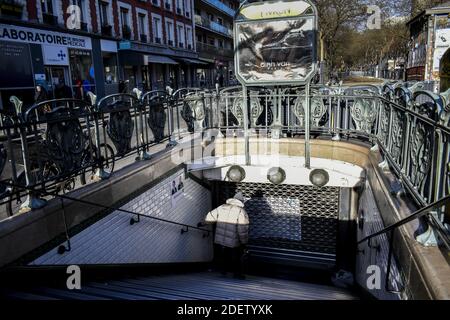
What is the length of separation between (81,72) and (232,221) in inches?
649

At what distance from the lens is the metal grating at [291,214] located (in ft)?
29.7

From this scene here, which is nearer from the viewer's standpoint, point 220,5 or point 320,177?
point 320,177

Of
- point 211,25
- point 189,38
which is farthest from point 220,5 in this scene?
point 189,38

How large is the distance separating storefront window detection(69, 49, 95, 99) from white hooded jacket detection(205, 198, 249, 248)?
46.8 ft

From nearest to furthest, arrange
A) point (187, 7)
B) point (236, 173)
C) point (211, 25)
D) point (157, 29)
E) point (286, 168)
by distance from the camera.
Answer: point (286, 168) < point (236, 173) < point (157, 29) < point (187, 7) < point (211, 25)

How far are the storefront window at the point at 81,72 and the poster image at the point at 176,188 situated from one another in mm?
13680

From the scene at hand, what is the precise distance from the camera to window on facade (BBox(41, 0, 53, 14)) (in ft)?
59.6

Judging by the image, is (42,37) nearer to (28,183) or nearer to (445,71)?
(28,183)

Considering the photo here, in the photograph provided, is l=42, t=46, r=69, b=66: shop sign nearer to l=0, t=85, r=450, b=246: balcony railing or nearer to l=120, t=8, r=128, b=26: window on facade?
l=120, t=8, r=128, b=26: window on facade

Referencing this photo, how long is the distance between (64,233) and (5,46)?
14717mm

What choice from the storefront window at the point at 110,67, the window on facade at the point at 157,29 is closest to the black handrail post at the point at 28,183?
the storefront window at the point at 110,67

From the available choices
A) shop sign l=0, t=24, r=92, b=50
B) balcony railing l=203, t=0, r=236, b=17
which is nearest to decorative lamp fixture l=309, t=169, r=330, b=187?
shop sign l=0, t=24, r=92, b=50

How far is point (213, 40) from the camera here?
4719cm
